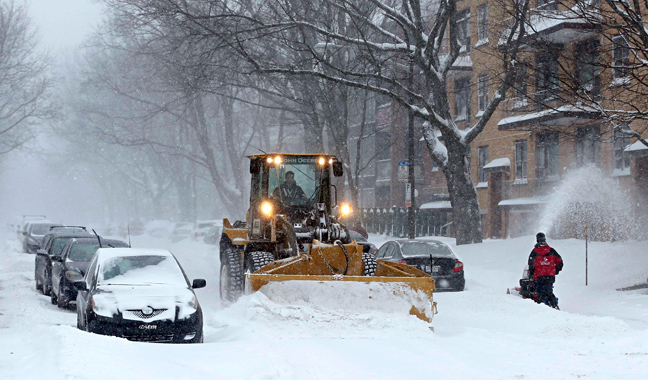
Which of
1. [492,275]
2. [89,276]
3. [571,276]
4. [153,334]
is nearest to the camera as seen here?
[153,334]

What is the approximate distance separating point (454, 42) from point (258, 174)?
10685 millimetres

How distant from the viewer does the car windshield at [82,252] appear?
15695mm

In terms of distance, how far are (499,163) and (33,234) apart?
20565 millimetres

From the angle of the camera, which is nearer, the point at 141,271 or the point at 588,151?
the point at 141,271

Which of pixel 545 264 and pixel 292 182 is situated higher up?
pixel 292 182

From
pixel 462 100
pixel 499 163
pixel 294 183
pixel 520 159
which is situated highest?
pixel 462 100

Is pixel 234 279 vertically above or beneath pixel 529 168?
beneath

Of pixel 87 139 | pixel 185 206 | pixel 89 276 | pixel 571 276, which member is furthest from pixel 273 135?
pixel 89 276

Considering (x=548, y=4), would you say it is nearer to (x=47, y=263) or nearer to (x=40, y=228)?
(x=47, y=263)

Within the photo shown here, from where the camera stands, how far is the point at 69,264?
1531 cm

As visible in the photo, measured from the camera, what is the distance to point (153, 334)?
977 centimetres

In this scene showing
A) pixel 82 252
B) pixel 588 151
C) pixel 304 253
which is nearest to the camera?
pixel 304 253

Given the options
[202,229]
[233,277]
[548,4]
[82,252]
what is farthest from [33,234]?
[548,4]

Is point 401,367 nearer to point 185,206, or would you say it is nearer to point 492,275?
point 492,275
